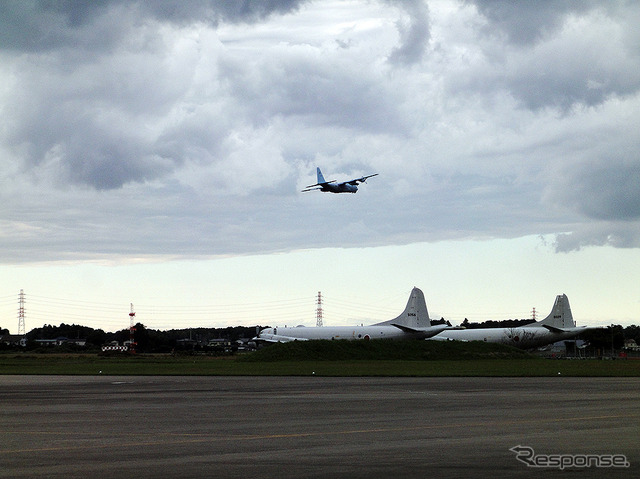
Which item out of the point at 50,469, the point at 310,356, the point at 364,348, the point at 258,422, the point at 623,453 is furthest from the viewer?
the point at 364,348

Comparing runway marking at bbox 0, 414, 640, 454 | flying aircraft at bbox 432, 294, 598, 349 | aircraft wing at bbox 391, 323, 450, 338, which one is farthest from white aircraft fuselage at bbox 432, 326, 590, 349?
runway marking at bbox 0, 414, 640, 454

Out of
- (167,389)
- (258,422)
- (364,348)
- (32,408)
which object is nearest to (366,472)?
(258,422)

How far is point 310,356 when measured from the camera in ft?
416

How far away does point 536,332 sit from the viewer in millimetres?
174875

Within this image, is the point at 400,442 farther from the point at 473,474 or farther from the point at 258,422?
the point at 258,422

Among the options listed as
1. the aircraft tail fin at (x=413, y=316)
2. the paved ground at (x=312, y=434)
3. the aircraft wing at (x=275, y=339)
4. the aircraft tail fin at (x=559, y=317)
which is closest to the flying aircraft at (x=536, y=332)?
the aircraft tail fin at (x=559, y=317)

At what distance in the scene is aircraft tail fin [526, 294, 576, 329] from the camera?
18100cm

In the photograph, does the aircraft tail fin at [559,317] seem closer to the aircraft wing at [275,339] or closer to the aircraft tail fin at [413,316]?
the aircraft tail fin at [413,316]

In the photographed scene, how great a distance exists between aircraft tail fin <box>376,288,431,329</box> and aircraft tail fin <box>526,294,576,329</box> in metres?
23.5

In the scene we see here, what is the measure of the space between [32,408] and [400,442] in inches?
690

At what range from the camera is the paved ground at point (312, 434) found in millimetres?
16359

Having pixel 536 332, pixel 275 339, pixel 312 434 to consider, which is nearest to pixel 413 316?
pixel 536 332

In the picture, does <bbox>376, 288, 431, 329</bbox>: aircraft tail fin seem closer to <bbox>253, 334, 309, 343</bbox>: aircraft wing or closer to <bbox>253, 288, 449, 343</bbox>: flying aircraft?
<bbox>253, 288, 449, 343</bbox>: flying aircraft

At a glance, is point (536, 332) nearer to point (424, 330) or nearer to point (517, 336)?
point (517, 336)
